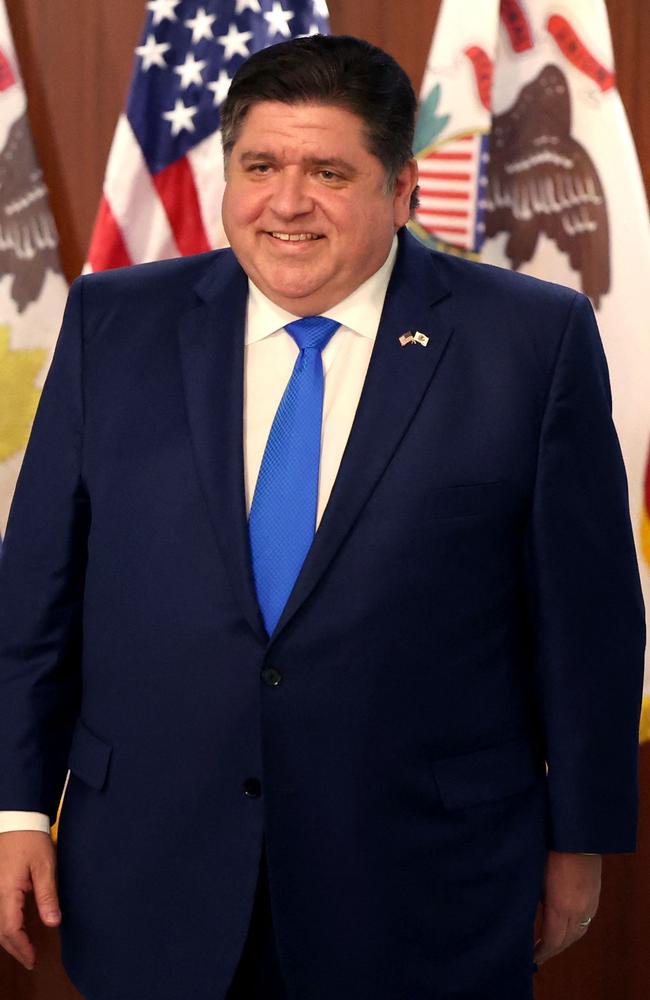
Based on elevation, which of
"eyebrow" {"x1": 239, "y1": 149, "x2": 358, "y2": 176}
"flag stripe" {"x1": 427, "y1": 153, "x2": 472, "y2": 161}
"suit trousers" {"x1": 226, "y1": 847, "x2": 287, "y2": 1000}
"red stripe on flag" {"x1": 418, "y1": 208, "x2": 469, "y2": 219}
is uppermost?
"flag stripe" {"x1": 427, "y1": 153, "x2": 472, "y2": 161}

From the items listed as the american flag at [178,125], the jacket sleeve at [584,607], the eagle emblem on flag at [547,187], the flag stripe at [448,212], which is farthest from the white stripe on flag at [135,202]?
the jacket sleeve at [584,607]

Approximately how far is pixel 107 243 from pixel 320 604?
3.99ft

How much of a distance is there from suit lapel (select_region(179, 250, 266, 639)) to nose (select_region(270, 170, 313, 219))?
0.51ft

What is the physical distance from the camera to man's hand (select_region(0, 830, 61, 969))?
161 cm

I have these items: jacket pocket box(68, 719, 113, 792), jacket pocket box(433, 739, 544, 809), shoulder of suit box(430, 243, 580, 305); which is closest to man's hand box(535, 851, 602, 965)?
jacket pocket box(433, 739, 544, 809)

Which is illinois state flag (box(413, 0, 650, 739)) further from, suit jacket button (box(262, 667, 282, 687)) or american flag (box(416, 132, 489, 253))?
suit jacket button (box(262, 667, 282, 687))

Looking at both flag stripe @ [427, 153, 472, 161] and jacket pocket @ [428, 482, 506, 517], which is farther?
flag stripe @ [427, 153, 472, 161]

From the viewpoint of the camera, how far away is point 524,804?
1604 mm

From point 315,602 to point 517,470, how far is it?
0.29 m

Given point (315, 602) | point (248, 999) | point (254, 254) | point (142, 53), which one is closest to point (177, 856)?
point (248, 999)

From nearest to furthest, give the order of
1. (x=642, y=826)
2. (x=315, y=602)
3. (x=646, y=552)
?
(x=315, y=602), (x=646, y=552), (x=642, y=826)

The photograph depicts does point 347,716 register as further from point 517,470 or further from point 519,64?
point 519,64

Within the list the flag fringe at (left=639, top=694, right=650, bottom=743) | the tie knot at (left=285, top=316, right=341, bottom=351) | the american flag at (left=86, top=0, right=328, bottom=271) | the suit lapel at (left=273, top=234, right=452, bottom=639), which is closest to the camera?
the suit lapel at (left=273, top=234, right=452, bottom=639)

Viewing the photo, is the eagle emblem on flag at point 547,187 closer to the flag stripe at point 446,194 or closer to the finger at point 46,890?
the flag stripe at point 446,194
